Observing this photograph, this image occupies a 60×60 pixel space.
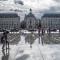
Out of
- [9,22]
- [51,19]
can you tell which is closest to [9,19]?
[9,22]

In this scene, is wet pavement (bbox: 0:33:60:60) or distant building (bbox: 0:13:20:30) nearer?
wet pavement (bbox: 0:33:60:60)

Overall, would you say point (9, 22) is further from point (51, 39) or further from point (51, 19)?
point (51, 39)

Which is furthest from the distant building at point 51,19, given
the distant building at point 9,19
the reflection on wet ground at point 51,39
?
the reflection on wet ground at point 51,39

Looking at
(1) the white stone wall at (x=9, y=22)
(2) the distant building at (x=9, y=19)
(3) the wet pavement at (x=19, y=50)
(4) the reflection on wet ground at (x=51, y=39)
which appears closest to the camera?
(3) the wet pavement at (x=19, y=50)

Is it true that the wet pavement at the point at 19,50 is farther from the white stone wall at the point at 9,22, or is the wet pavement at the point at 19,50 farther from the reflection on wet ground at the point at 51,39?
the white stone wall at the point at 9,22

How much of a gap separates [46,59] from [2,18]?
114 metres

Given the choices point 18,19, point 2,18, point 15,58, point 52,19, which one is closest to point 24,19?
point 18,19

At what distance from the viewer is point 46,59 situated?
955 cm

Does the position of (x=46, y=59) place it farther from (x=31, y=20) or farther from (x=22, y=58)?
(x=31, y=20)

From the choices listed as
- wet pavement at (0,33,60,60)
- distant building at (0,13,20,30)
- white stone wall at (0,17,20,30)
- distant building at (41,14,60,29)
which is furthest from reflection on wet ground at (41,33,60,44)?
distant building at (41,14,60,29)

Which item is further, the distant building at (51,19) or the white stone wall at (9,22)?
the distant building at (51,19)

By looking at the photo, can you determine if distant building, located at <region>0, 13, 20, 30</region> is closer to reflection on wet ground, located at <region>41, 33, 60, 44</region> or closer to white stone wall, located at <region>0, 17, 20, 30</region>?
white stone wall, located at <region>0, 17, 20, 30</region>

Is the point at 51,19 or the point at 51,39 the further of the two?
the point at 51,19

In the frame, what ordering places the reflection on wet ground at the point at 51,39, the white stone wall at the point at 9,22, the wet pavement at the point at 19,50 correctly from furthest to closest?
the white stone wall at the point at 9,22 < the reflection on wet ground at the point at 51,39 < the wet pavement at the point at 19,50
